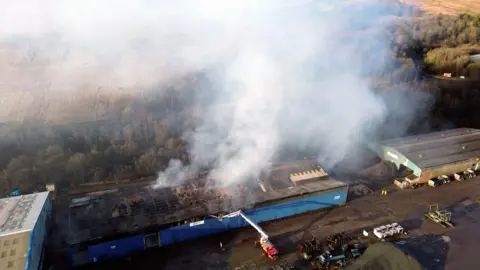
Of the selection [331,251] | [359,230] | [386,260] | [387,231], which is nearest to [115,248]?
[331,251]

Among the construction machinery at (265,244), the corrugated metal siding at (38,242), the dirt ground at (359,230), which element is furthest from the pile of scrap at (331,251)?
the corrugated metal siding at (38,242)

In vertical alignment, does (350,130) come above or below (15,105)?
below

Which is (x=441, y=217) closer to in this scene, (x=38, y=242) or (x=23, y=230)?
(x=38, y=242)

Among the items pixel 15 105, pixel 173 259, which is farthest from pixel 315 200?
pixel 15 105

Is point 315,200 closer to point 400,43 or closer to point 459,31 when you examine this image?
point 400,43

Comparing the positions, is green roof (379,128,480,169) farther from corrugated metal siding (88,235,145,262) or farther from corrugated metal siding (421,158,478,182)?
corrugated metal siding (88,235,145,262)

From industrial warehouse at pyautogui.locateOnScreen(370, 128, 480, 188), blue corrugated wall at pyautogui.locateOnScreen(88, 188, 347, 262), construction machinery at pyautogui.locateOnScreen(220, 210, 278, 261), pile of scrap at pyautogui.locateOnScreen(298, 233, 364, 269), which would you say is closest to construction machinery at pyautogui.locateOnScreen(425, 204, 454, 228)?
industrial warehouse at pyautogui.locateOnScreen(370, 128, 480, 188)
